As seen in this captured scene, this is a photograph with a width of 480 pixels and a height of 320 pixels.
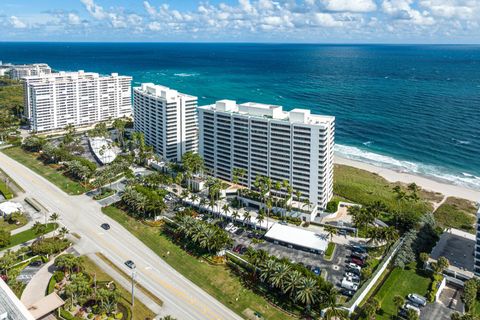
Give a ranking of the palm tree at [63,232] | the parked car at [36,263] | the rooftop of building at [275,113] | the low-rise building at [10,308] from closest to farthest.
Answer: the low-rise building at [10,308] → the parked car at [36,263] → the palm tree at [63,232] → the rooftop of building at [275,113]

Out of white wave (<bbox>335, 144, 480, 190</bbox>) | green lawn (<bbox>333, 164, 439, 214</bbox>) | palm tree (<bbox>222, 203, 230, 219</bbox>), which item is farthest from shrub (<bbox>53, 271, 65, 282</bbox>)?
white wave (<bbox>335, 144, 480, 190</bbox>)

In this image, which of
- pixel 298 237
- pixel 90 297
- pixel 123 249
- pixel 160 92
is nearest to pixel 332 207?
pixel 298 237

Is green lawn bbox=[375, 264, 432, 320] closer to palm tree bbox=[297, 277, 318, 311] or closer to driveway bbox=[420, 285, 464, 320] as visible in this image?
driveway bbox=[420, 285, 464, 320]

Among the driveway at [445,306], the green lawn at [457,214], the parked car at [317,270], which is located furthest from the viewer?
the green lawn at [457,214]

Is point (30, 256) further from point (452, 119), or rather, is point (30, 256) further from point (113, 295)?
point (452, 119)

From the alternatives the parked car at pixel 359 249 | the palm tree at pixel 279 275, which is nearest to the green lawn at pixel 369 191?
the parked car at pixel 359 249

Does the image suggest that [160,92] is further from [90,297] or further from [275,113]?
[90,297]

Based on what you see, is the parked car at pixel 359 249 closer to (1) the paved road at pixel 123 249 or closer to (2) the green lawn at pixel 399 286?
(2) the green lawn at pixel 399 286
